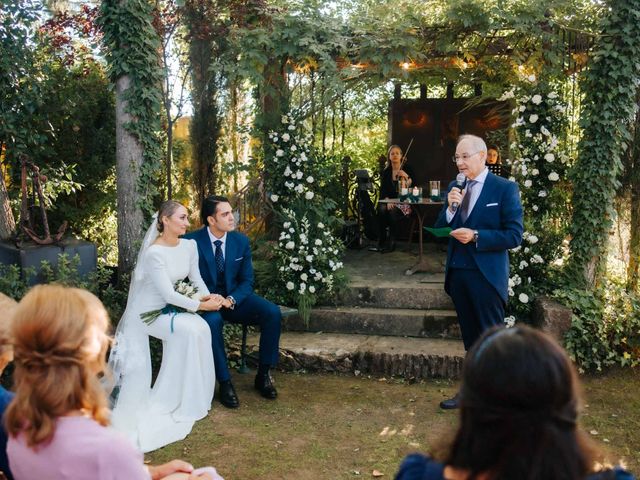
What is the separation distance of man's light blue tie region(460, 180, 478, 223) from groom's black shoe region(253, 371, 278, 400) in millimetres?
1881

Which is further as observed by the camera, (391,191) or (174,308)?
(391,191)

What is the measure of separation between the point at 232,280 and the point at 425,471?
151 inches

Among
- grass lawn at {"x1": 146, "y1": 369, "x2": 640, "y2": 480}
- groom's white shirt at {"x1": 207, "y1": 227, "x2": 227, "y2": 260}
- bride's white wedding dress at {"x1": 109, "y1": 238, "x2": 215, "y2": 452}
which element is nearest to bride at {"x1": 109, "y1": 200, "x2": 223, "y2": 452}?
bride's white wedding dress at {"x1": 109, "y1": 238, "x2": 215, "y2": 452}

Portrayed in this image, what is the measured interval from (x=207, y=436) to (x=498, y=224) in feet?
7.86

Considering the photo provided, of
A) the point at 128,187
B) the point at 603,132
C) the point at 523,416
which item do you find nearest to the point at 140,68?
the point at 128,187

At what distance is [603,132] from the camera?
5.67m

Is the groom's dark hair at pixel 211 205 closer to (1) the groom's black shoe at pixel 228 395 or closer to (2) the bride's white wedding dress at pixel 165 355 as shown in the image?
(2) the bride's white wedding dress at pixel 165 355

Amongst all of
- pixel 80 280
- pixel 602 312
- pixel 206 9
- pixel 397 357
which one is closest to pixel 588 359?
pixel 602 312

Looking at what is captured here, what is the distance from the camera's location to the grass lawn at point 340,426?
4.00 meters

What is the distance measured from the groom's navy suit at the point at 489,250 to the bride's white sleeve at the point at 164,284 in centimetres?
188

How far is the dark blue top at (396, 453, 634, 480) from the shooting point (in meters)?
1.48

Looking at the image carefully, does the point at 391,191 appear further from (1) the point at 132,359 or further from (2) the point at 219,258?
(1) the point at 132,359

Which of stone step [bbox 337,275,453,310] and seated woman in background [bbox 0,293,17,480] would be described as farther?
stone step [bbox 337,275,453,310]

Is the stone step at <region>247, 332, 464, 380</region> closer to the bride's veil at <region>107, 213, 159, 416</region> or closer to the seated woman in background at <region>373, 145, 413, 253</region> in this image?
the bride's veil at <region>107, 213, 159, 416</region>
